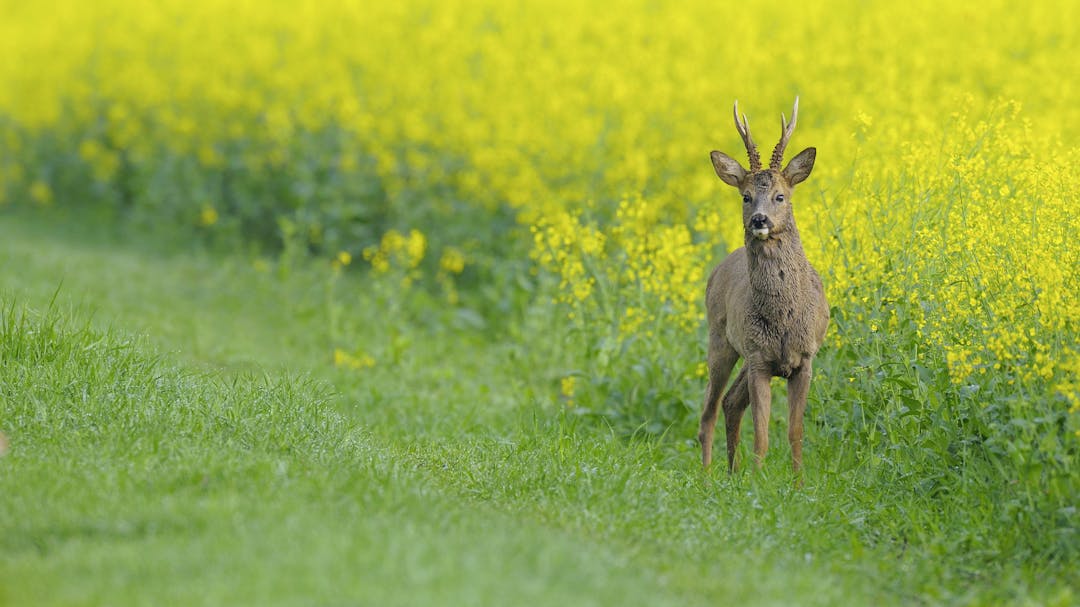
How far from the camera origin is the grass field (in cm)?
546

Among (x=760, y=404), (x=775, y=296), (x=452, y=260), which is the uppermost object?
(x=775, y=296)

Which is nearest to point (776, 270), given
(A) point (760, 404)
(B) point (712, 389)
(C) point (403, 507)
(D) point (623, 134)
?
(A) point (760, 404)

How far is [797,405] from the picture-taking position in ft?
22.9

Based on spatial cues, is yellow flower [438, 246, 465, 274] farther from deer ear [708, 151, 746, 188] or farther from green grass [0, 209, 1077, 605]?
deer ear [708, 151, 746, 188]

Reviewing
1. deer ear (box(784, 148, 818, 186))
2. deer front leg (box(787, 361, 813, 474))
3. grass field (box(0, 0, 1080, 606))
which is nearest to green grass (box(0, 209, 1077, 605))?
grass field (box(0, 0, 1080, 606))

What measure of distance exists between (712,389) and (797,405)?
2.30ft

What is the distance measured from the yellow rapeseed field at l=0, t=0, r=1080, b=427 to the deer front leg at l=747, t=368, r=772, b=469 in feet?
2.79

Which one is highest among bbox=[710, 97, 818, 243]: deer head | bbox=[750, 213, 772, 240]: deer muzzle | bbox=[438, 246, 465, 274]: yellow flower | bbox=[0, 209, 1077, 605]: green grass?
bbox=[710, 97, 818, 243]: deer head

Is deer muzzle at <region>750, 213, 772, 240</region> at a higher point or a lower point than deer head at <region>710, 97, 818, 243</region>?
lower

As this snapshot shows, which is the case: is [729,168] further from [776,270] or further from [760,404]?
[760,404]

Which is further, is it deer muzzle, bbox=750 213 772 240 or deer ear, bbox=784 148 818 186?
deer ear, bbox=784 148 818 186

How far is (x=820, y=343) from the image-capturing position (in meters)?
7.05

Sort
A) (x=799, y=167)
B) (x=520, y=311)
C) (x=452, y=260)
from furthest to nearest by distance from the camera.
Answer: (x=452, y=260)
(x=520, y=311)
(x=799, y=167)

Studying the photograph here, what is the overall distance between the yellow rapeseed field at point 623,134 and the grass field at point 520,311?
0.05m
